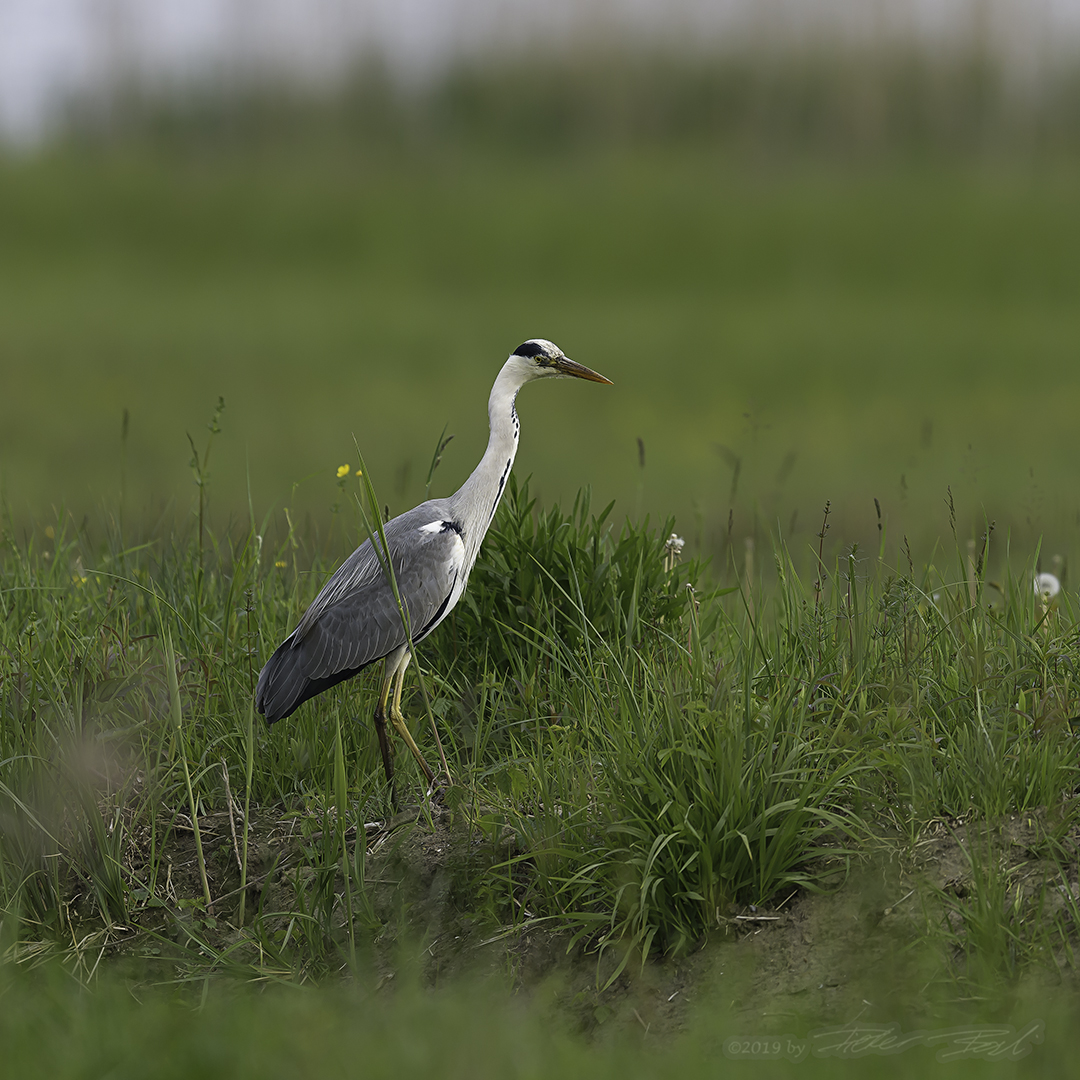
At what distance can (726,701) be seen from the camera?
3885mm

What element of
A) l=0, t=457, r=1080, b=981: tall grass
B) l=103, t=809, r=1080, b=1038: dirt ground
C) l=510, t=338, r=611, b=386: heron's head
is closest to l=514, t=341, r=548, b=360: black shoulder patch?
l=510, t=338, r=611, b=386: heron's head

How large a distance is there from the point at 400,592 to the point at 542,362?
1.11m

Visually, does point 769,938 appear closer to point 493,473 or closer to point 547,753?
point 547,753

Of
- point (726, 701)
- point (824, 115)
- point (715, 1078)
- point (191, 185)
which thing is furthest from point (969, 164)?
point (715, 1078)

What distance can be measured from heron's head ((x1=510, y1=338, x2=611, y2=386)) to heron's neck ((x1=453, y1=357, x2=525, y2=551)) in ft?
0.12

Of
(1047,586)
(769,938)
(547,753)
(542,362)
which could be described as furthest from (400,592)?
(1047,586)

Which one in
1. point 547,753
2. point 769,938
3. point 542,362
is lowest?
point 769,938

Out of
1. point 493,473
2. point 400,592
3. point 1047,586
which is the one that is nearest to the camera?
point 400,592

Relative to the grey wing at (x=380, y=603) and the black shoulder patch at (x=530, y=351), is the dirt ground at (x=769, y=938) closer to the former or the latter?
the grey wing at (x=380, y=603)

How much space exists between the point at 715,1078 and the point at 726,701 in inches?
56.9

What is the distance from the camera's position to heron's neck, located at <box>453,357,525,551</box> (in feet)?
15.5

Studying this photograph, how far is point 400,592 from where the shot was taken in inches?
179

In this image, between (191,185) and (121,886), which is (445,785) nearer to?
(121,886)

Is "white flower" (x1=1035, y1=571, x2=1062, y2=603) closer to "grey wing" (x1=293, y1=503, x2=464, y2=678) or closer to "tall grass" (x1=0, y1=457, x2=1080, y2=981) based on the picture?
"tall grass" (x1=0, y1=457, x2=1080, y2=981)
